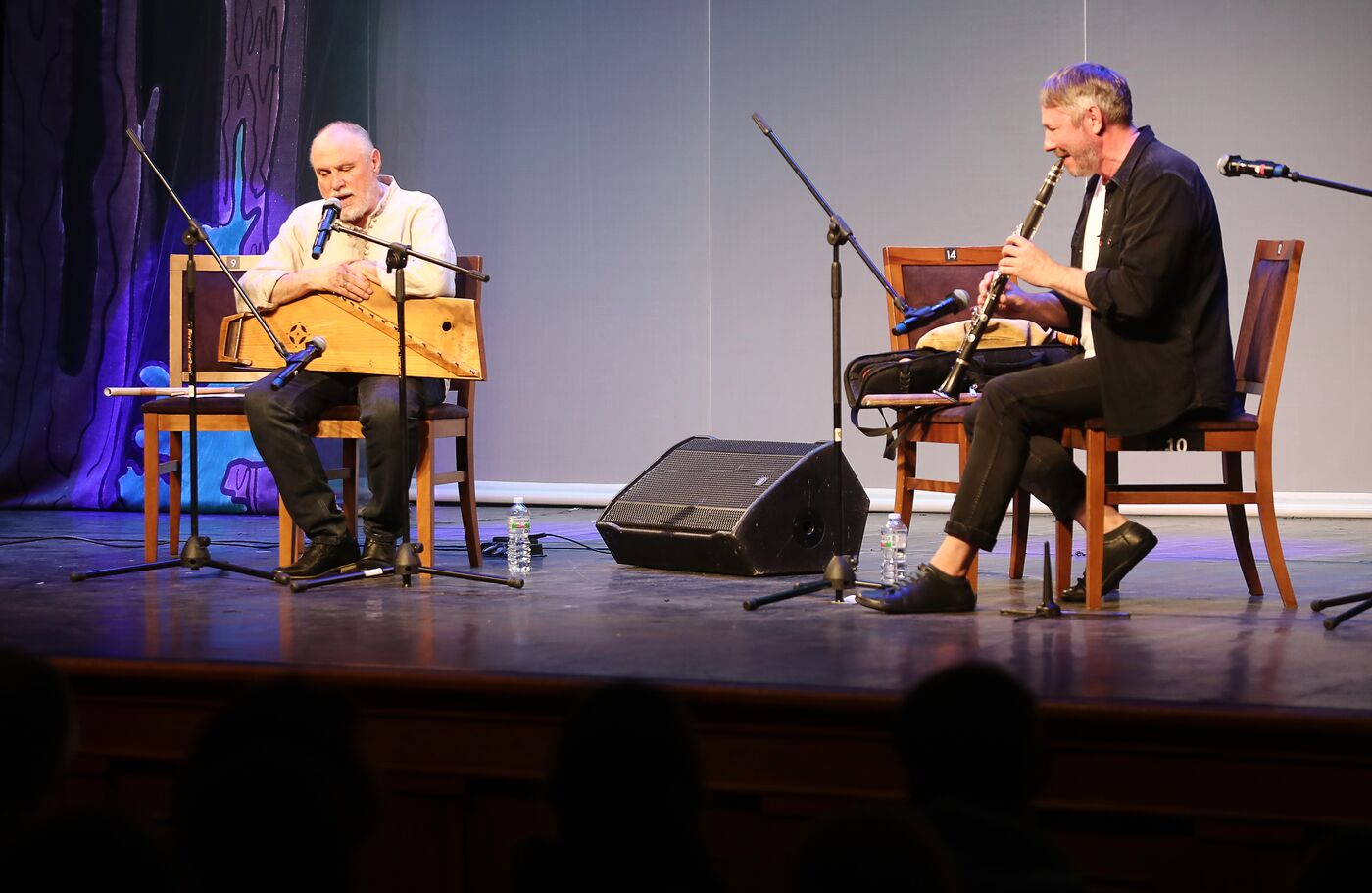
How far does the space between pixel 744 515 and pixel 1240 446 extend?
4.28 feet

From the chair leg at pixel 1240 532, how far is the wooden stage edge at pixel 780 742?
1.67 metres


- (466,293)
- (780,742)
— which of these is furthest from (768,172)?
(780,742)

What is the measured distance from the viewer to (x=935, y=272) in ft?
14.7

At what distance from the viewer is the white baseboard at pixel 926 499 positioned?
586 centimetres

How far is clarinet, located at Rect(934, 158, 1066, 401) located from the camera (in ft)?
11.7

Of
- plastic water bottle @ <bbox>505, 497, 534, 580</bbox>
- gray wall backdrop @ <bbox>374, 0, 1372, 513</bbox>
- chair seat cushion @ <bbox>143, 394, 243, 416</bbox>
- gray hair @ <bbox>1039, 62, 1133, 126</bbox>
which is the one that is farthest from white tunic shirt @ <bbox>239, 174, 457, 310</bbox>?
gray wall backdrop @ <bbox>374, 0, 1372, 513</bbox>

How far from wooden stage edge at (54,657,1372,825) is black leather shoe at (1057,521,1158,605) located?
1.54 metres

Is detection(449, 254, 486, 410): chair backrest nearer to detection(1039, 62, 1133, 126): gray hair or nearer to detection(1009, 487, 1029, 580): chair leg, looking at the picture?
detection(1009, 487, 1029, 580): chair leg

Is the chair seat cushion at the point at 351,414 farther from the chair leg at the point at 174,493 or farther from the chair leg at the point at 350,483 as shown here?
the chair leg at the point at 174,493

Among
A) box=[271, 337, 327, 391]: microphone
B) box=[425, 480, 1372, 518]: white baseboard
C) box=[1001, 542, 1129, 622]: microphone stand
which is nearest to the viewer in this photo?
box=[1001, 542, 1129, 622]: microphone stand

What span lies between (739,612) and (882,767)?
125 centimetres

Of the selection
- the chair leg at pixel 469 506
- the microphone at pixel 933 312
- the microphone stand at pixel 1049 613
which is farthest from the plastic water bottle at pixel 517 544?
the microphone stand at pixel 1049 613

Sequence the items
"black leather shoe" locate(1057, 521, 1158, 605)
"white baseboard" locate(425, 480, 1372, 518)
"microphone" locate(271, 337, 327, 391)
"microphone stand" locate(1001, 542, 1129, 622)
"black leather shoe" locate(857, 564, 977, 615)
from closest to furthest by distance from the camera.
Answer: "microphone stand" locate(1001, 542, 1129, 622), "black leather shoe" locate(857, 564, 977, 615), "black leather shoe" locate(1057, 521, 1158, 605), "microphone" locate(271, 337, 327, 391), "white baseboard" locate(425, 480, 1372, 518)

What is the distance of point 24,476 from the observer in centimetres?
667
